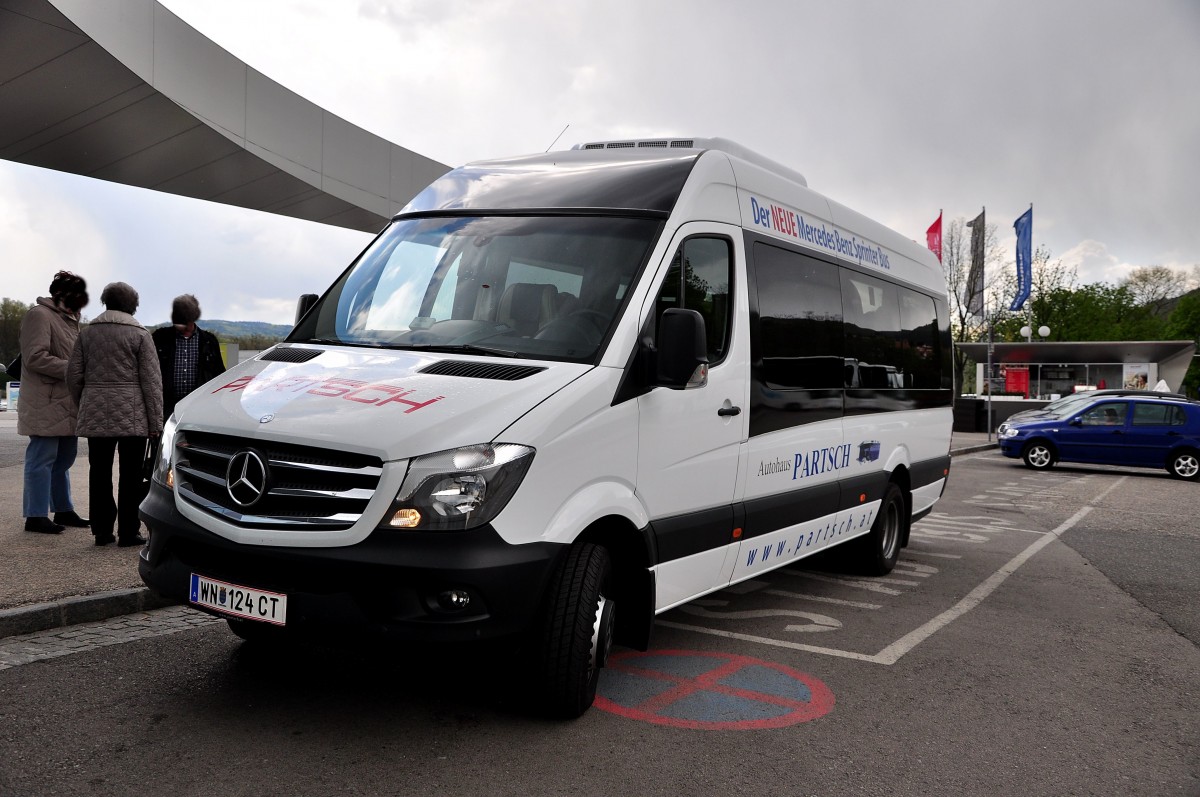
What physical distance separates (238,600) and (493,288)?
1814mm

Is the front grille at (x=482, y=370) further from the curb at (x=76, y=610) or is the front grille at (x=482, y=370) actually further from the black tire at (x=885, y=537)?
the black tire at (x=885, y=537)

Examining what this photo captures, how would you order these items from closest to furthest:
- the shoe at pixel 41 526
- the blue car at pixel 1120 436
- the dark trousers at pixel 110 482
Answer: the dark trousers at pixel 110 482 < the shoe at pixel 41 526 < the blue car at pixel 1120 436

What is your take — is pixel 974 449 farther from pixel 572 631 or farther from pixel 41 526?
pixel 572 631

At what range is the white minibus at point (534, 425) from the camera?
12.3ft

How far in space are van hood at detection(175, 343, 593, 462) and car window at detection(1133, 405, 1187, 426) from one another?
746 inches

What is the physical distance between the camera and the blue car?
19547 millimetres

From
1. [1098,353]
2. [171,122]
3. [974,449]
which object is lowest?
[974,449]

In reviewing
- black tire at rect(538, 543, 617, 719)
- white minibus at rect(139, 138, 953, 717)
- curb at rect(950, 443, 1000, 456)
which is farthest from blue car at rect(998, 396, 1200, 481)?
black tire at rect(538, 543, 617, 719)

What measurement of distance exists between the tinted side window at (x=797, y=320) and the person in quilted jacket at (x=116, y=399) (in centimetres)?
428

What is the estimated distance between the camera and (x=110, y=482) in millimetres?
7164

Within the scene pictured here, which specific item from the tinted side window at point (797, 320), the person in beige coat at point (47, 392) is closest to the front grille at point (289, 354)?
the tinted side window at point (797, 320)

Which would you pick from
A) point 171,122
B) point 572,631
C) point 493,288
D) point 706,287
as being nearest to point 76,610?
point 493,288

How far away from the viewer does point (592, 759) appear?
3891 millimetres

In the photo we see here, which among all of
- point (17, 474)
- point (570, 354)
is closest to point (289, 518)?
point (570, 354)
